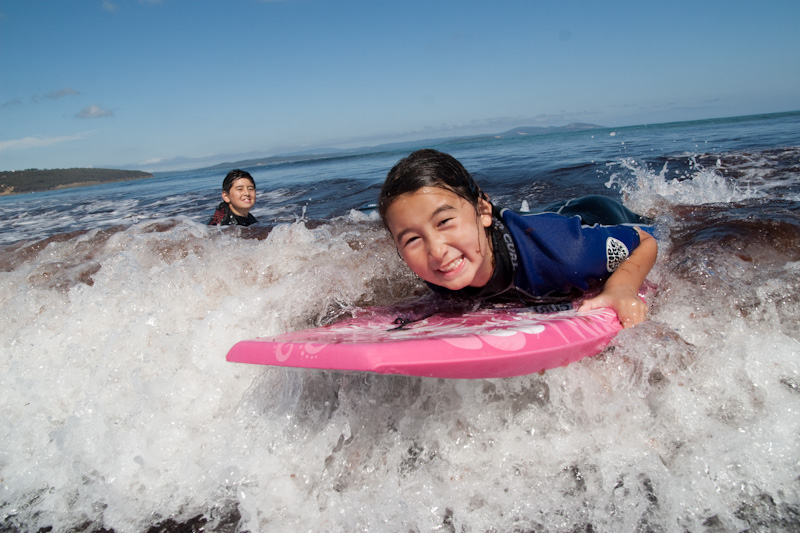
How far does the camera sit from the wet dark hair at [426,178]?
228 centimetres

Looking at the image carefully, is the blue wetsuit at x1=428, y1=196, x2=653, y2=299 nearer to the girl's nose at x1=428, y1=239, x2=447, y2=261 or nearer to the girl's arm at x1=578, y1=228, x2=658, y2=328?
the girl's arm at x1=578, y1=228, x2=658, y2=328

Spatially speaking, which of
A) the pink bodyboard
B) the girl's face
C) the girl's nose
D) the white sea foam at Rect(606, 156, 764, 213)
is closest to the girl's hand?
the pink bodyboard

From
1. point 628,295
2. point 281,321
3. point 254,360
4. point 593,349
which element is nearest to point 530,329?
point 593,349

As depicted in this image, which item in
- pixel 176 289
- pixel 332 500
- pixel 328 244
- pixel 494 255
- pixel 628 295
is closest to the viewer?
pixel 332 500

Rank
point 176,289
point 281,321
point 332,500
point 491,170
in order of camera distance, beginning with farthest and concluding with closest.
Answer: point 491,170 → point 176,289 → point 281,321 → point 332,500

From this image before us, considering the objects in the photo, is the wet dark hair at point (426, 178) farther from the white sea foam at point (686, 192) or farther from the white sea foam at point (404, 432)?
the white sea foam at point (686, 192)

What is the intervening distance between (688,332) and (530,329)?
116 centimetres

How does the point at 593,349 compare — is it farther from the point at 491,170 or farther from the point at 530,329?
the point at 491,170

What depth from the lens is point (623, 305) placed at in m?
2.33

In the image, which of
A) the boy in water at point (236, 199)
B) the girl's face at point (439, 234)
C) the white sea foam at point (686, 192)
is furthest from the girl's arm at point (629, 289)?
the boy in water at point (236, 199)

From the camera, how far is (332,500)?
1790 mm

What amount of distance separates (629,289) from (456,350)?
1270 mm

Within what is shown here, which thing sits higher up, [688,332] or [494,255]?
[494,255]

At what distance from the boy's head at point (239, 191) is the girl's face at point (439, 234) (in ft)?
17.4
